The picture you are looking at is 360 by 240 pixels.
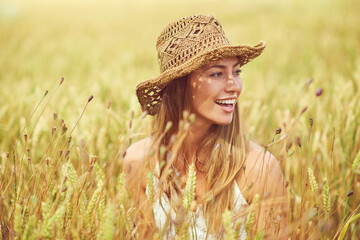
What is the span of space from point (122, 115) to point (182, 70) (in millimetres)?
1141

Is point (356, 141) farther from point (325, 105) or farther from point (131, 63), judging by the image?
point (131, 63)

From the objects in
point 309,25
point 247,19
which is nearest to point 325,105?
point 309,25

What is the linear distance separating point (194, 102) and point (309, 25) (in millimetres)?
5630

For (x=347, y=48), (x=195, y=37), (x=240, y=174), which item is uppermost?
(x=195, y=37)

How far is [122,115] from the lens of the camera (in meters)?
2.38

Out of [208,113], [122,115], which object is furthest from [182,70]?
[122,115]

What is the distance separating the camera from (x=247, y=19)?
Answer: 26.3ft

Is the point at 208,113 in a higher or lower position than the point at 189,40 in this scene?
lower

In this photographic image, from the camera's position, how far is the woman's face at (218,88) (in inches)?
54.8

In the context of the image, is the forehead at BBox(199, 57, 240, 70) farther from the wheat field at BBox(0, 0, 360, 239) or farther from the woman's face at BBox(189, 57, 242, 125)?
the wheat field at BBox(0, 0, 360, 239)

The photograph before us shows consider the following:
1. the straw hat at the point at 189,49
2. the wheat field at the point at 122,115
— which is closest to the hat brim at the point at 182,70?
the straw hat at the point at 189,49

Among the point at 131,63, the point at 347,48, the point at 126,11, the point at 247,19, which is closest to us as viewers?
the point at 347,48

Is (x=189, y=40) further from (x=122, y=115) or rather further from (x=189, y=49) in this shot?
(x=122, y=115)

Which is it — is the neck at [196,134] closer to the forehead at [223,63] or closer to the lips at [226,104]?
the lips at [226,104]
